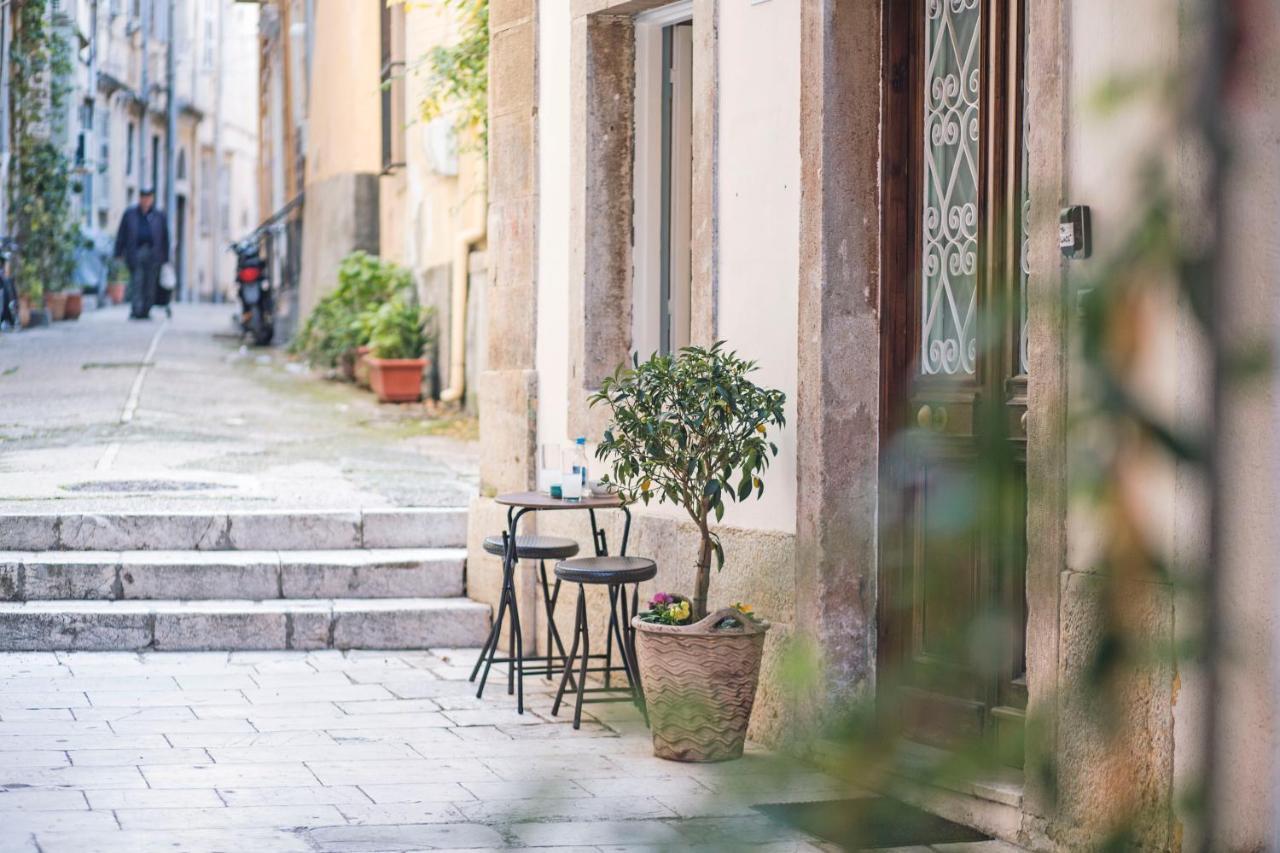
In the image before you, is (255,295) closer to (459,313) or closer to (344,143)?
(344,143)

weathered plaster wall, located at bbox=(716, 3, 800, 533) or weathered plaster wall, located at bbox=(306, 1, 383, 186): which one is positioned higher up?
weathered plaster wall, located at bbox=(306, 1, 383, 186)

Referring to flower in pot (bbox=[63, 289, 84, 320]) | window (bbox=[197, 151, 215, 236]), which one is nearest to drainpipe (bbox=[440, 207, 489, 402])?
flower in pot (bbox=[63, 289, 84, 320])

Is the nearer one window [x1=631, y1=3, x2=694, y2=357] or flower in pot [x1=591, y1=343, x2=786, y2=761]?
flower in pot [x1=591, y1=343, x2=786, y2=761]

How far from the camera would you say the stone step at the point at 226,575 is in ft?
24.9

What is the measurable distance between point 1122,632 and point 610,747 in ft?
17.4

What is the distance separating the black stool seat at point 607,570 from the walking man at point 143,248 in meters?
17.5

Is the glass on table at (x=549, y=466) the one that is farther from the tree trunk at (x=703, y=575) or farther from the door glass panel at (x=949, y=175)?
the door glass panel at (x=949, y=175)

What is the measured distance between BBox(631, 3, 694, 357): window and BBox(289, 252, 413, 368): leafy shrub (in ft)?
Result: 26.4

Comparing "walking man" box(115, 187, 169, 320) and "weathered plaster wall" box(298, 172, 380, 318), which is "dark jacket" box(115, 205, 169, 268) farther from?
"weathered plaster wall" box(298, 172, 380, 318)

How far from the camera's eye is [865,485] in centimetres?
536

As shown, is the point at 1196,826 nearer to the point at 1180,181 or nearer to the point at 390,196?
the point at 1180,181

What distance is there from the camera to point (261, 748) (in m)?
5.62

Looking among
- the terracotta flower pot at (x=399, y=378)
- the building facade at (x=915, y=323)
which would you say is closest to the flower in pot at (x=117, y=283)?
the terracotta flower pot at (x=399, y=378)

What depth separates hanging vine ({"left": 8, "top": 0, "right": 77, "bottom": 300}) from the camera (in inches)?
827
